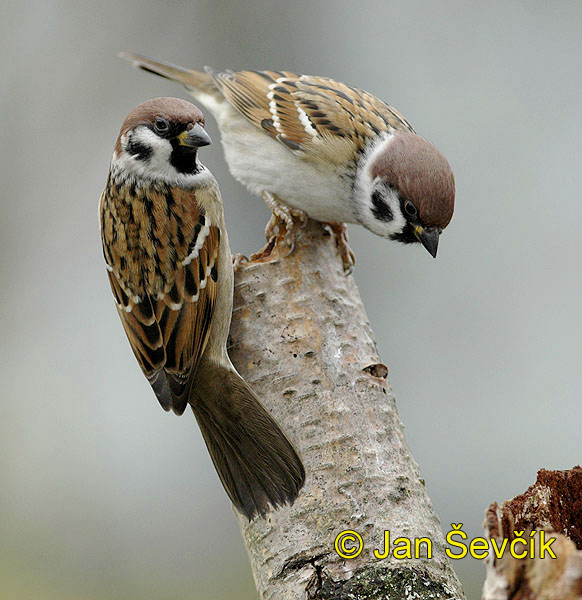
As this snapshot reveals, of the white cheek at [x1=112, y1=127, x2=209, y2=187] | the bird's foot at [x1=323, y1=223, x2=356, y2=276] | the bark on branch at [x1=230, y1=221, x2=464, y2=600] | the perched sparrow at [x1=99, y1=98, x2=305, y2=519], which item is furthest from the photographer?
the bird's foot at [x1=323, y1=223, x2=356, y2=276]

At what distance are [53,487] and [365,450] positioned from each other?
3705mm

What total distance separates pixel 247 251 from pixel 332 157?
2043 millimetres

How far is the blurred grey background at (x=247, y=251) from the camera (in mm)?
5332

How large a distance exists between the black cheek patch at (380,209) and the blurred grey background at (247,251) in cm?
218

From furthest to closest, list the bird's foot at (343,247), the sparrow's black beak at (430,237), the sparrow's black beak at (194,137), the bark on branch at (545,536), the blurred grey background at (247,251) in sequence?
the blurred grey background at (247,251) → the sparrow's black beak at (430,237) → the bird's foot at (343,247) → the sparrow's black beak at (194,137) → the bark on branch at (545,536)

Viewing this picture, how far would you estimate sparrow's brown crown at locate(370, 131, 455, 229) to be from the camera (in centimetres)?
301

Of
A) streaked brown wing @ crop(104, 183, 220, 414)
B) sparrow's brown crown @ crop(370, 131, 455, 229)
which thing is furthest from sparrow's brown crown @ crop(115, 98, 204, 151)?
sparrow's brown crown @ crop(370, 131, 455, 229)

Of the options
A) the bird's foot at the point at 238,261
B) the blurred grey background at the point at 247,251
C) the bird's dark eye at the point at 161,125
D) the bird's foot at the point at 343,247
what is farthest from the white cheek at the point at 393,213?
the blurred grey background at the point at 247,251

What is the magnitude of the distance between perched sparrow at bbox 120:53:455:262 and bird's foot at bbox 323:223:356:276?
1 centimetres

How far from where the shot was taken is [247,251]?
5305mm

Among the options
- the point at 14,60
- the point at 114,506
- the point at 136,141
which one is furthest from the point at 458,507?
the point at 14,60

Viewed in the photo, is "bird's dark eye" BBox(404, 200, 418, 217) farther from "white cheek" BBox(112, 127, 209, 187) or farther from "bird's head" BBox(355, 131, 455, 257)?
"white cheek" BBox(112, 127, 209, 187)

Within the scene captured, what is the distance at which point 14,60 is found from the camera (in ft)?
18.8

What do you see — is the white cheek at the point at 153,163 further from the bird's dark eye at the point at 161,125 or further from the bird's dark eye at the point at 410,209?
the bird's dark eye at the point at 410,209
